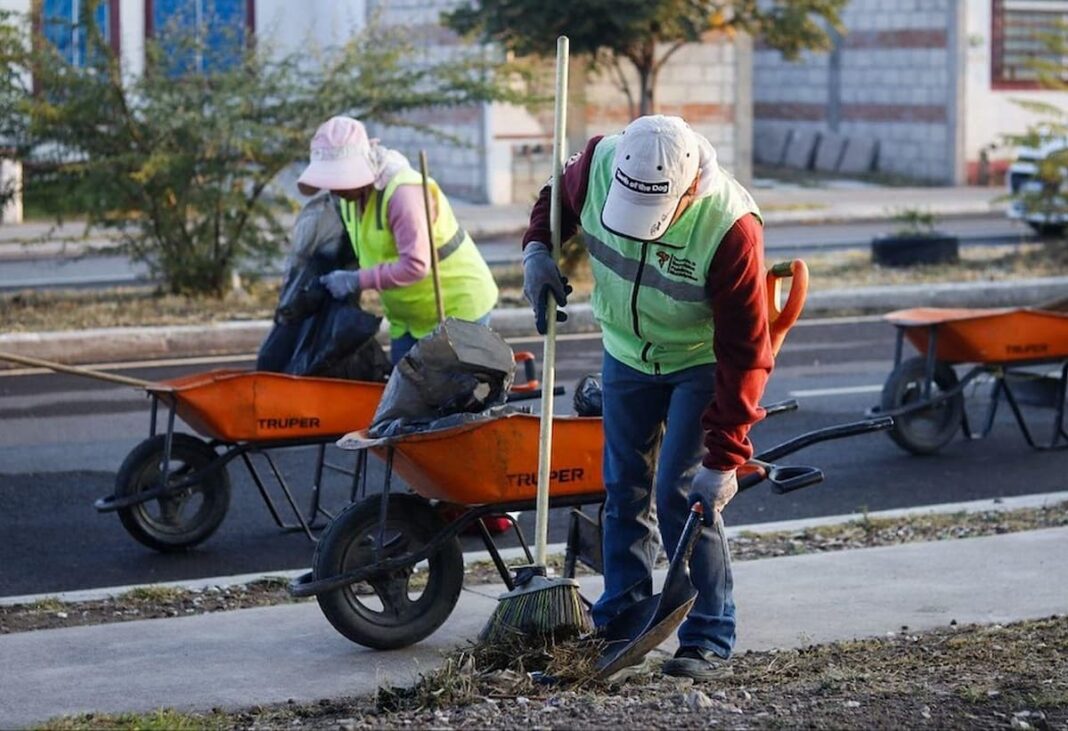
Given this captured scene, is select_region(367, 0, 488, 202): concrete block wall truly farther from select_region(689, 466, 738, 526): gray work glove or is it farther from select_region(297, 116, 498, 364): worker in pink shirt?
select_region(689, 466, 738, 526): gray work glove

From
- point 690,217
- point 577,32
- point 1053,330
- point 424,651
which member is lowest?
point 424,651

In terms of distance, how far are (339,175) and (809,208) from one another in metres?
19.1

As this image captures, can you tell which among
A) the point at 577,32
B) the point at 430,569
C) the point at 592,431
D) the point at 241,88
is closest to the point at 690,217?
the point at 592,431

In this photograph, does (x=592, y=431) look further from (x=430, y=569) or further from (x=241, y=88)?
(x=241, y=88)

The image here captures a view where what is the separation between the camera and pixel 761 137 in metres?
36.2

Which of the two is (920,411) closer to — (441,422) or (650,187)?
(441,422)

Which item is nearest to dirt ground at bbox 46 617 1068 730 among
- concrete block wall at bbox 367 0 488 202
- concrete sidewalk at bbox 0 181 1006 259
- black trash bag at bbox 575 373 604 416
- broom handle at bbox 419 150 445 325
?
black trash bag at bbox 575 373 604 416

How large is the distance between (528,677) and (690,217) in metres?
1.44

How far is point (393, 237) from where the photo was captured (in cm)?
780

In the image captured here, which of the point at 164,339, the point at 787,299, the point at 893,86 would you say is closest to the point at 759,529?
the point at 787,299

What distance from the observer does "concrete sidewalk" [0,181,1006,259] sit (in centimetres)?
2194

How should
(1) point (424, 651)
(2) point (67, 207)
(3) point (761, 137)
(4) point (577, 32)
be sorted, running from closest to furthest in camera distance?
(1) point (424, 651), (2) point (67, 207), (4) point (577, 32), (3) point (761, 137)

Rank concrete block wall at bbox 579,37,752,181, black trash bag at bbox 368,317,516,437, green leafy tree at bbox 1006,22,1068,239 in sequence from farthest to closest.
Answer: concrete block wall at bbox 579,37,752,181 < green leafy tree at bbox 1006,22,1068,239 < black trash bag at bbox 368,317,516,437

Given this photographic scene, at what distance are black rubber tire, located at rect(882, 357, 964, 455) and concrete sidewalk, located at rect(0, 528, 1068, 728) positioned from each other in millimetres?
2207
